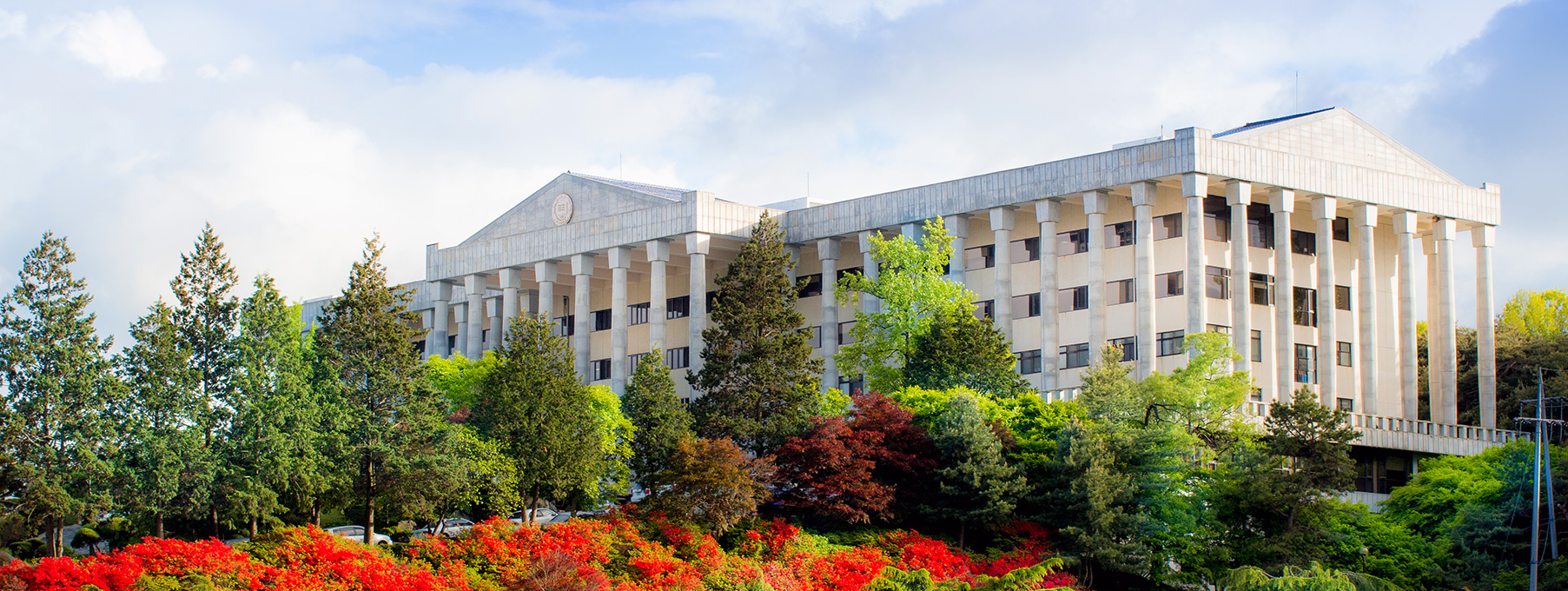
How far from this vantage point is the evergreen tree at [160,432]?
40.1m

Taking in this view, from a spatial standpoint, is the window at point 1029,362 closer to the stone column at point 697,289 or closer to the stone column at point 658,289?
the stone column at point 697,289

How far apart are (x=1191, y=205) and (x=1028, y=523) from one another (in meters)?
21.5

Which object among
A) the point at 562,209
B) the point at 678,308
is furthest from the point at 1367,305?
the point at 562,209

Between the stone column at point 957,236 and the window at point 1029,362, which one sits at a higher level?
the stone column at point 957,236

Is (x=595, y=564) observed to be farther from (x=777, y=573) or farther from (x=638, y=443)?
(x=638, y=443)

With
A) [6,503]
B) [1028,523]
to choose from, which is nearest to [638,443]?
[1028,523]

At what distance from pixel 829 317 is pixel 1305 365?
67.9ft

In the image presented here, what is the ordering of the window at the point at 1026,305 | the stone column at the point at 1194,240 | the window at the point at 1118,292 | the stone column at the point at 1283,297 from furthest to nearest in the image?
1. the window at the point at 1026,305
2. the window at the point at 1118,292
3. the stone column at the point at 1283,297
4. the stone column at the point at 1194,240

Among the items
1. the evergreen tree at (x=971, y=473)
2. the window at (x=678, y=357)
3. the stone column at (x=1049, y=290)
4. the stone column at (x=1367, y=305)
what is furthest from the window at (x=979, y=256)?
the evergreen tree at (x=971, y=473)

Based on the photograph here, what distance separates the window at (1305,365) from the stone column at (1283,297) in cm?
150

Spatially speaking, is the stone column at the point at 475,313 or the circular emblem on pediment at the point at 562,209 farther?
the stone column at the point at 475,313

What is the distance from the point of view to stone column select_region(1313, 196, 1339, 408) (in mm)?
65688

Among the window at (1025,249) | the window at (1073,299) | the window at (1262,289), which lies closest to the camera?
the window at (1262,289)

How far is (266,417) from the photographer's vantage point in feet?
138
